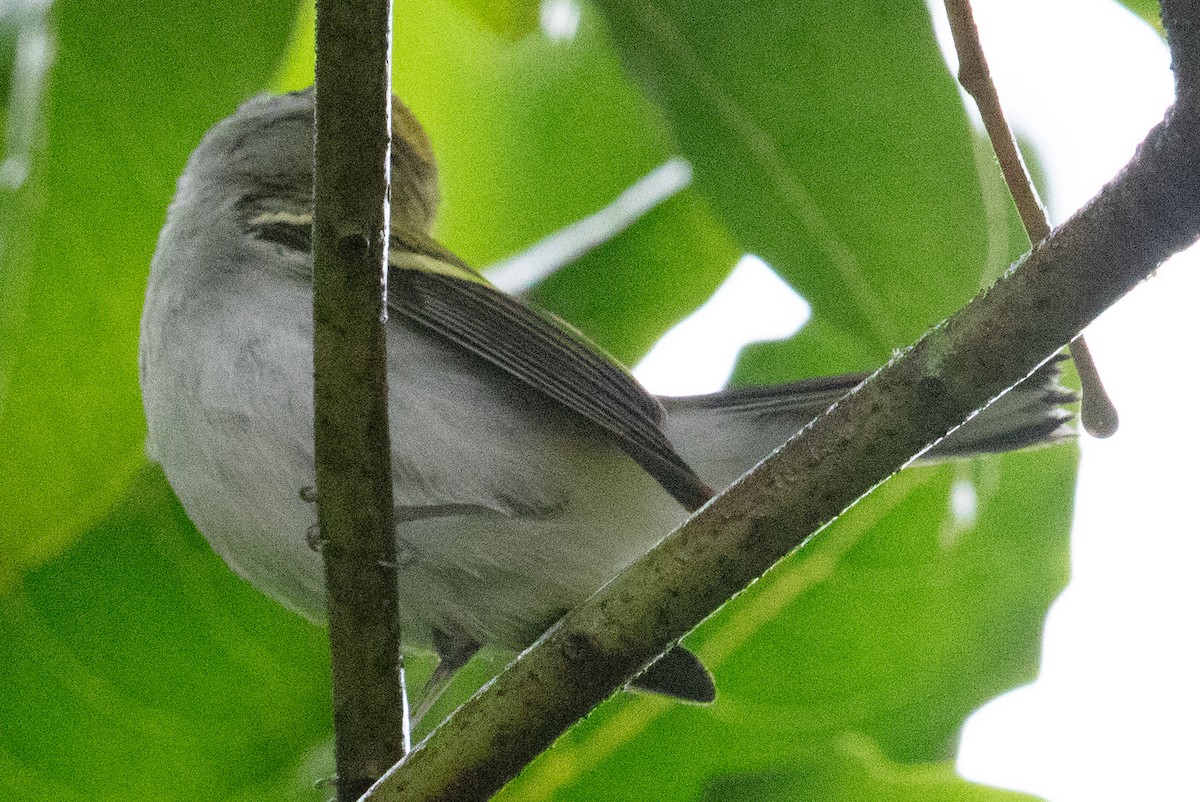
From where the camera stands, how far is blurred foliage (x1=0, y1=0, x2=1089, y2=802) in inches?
93.0

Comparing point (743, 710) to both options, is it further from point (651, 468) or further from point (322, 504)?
point (322, 504)

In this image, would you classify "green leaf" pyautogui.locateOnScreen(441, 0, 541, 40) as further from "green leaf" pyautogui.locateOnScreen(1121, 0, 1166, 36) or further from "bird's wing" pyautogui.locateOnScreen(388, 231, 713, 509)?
"green leaf" pyautogui.locateOnScreen(1121, 0, 1166, 36)

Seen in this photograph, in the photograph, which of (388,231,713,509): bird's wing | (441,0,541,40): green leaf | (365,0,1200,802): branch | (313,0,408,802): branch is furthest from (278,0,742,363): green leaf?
(365,0,1200,802): branch

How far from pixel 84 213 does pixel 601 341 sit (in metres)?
0.98

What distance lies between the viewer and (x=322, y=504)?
1.71 meters

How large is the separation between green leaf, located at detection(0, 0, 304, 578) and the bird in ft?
0.44

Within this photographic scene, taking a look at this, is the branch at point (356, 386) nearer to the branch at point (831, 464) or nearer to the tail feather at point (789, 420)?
the branch at point (831, 464)

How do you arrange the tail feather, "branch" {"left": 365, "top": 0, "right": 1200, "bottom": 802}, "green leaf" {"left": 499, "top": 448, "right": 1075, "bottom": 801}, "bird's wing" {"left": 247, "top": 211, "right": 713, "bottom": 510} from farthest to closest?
"green leaf" {"left": 499, "top": 448, "right": 1075, "bottom": 801} → the tail feather → "bird's wing" {"left": 247, "top": 211, "right": 713, "bottom": 510} → "branch" {"left": 365, "top": 0, "right": 1200, "bottom": 802}

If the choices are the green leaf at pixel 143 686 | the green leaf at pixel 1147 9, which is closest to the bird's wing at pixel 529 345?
the green leaf at pixel 143 686

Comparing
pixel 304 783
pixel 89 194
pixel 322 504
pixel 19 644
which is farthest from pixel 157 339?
pixel 322 504

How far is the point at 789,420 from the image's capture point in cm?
283

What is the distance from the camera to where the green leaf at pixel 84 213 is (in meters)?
2.46

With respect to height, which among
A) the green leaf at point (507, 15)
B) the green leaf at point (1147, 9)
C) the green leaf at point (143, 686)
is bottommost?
the green leaf at point (143, 686)

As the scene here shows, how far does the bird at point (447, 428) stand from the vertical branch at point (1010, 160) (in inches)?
29.3
